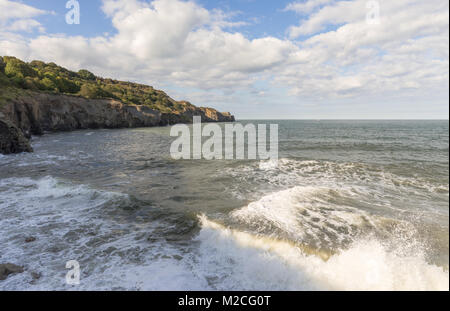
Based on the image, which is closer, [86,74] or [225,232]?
[225,232]

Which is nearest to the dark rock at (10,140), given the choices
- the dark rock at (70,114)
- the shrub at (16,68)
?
the dark rock at (70,114)

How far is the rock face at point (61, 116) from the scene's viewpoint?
18.2m

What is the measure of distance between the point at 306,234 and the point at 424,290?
96.4 inches

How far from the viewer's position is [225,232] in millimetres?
6016

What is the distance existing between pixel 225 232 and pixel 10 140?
2079 centimetres

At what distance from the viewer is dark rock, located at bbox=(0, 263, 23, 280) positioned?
4.23 m

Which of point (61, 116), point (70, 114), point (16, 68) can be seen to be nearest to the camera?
point (61, 116)

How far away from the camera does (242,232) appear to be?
595 centimetres

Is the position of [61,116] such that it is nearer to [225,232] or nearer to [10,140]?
[10,140]

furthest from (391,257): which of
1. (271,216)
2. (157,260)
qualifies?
(157,260)

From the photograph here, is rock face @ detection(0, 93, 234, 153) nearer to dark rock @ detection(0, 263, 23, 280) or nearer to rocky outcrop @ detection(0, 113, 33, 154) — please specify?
rocky outcrop @ detection(0, 113, 33, 154)

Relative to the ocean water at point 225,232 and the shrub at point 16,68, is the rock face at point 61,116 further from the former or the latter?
the shrub at point 16,68

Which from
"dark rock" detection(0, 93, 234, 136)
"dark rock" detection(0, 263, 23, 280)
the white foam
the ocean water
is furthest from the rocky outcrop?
the white foam

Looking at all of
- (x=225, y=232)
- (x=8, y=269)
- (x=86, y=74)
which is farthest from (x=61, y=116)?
(x=86, y=74)
